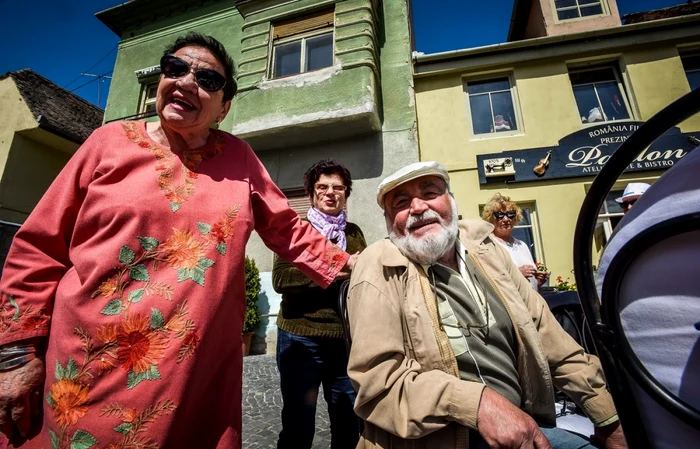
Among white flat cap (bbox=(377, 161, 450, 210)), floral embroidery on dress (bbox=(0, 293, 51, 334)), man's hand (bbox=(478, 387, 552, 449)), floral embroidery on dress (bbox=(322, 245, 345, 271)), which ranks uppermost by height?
white flat cap (bbox=(377, 161, 450, 210))

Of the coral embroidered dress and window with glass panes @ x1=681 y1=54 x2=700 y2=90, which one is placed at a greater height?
window with glass panes @ x1=681 y1=54 x2=700 y2=90

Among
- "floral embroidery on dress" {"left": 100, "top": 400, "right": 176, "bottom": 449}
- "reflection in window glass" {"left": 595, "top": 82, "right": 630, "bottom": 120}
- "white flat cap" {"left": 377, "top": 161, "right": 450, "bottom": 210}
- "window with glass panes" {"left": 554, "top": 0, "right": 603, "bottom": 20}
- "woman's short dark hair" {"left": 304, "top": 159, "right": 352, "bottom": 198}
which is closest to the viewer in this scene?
"floral embroidery on dress" {"left": 100, "top": 400, "right": 176, "bottom": 449}

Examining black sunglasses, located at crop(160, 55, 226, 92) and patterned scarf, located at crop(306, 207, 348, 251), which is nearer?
black sunglasses, located at crop(160, 55, 226, 92)

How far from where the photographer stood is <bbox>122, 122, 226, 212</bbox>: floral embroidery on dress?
1.20 metres

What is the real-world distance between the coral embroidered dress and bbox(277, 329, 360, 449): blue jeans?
64 cm

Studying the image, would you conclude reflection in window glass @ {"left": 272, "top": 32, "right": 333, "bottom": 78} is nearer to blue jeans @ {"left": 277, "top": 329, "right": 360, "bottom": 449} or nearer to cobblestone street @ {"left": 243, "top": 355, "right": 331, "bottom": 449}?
cobblestone street @ {"left": 243, "top": 355, "right": 331, "bottom": 449}

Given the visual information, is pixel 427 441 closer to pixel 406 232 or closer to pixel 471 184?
pixel 406 232

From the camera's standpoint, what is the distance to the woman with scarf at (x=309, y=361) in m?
1.78

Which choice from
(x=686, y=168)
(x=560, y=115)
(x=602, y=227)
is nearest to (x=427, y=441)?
(x=686, y=168)

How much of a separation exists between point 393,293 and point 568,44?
8.76 meters

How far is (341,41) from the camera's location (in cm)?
696

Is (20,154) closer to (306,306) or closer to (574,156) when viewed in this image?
(306,306)

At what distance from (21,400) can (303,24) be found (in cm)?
852

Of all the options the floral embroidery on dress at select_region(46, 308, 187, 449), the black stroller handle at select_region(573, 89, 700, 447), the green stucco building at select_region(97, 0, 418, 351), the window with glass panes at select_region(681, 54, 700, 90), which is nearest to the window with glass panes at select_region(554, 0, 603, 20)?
the window with glass panes at select_region(681, 54, 700, 90)
